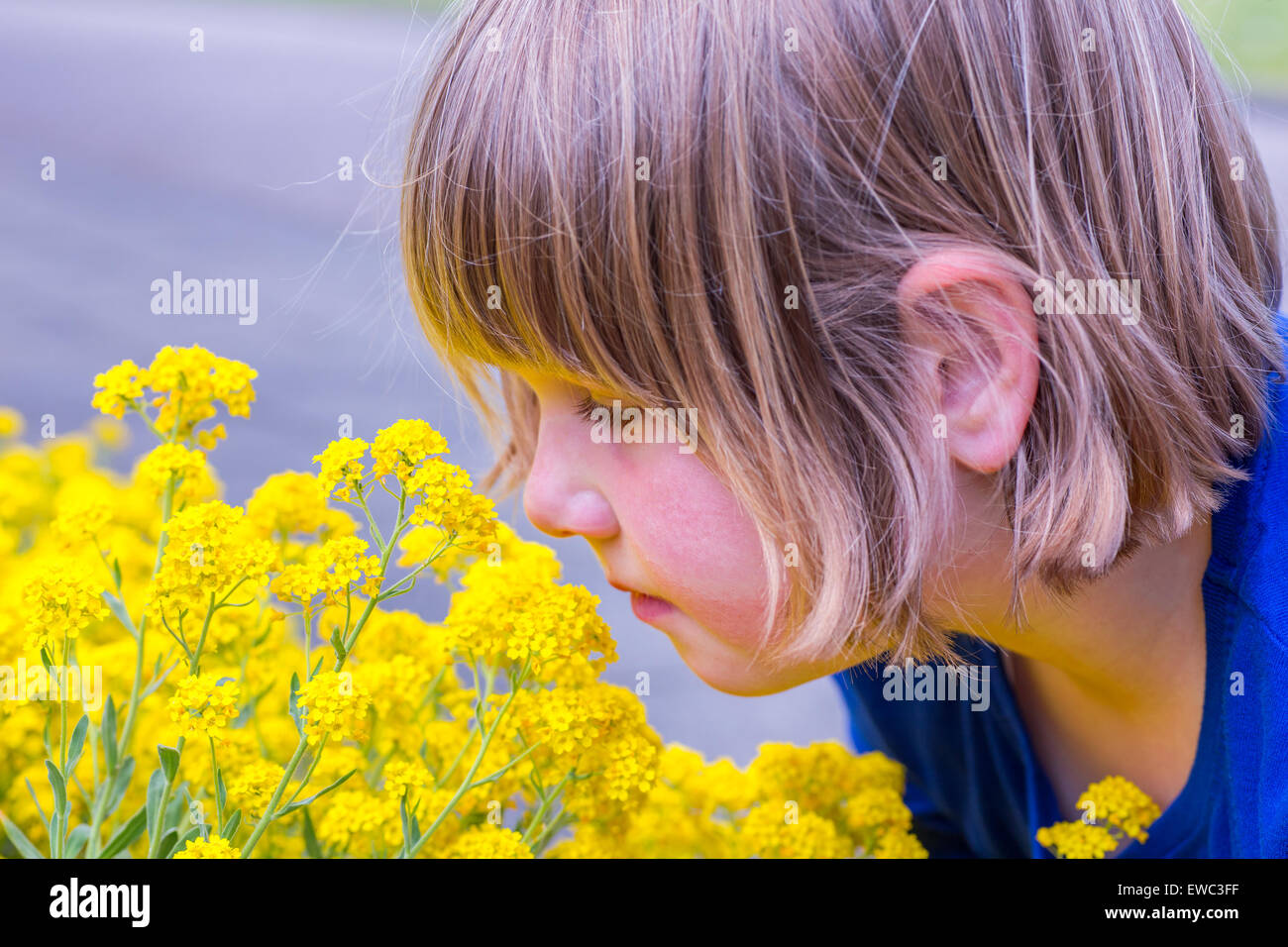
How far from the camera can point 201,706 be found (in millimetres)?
523

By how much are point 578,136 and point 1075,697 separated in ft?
2.28

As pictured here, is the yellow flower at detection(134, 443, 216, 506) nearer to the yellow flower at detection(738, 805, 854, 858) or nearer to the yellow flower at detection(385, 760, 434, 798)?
the yellow flower at detection(385, 760, 434, 798)

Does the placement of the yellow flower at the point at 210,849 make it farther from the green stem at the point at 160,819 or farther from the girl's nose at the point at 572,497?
the girl's nose at the point at 572,497

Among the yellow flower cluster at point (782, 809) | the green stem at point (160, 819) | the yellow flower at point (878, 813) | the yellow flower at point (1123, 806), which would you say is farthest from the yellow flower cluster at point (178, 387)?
the yellow flower at point (1123, 806)

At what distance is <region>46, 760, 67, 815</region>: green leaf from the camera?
533mm

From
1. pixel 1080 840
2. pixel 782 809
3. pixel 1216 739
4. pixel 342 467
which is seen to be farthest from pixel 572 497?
pixel 1216 739

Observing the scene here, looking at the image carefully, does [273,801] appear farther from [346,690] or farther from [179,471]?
[179,471]

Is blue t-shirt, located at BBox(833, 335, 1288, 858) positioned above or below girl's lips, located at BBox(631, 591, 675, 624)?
below

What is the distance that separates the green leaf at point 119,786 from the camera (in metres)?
0.59

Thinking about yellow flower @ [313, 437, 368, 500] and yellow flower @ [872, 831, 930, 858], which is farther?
yellow flower @ [872, 831, 930, 858]

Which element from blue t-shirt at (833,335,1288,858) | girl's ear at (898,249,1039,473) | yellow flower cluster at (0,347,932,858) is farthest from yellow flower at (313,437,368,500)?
blue t-shirt at (833,335,1288,858)

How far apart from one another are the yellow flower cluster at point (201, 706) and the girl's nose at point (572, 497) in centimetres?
23

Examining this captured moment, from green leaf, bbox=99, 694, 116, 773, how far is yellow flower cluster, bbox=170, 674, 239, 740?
0.29 ft

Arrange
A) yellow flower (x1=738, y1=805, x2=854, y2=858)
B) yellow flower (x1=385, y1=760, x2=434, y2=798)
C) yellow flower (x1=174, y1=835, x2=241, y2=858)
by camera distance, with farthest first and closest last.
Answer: yellow flower (x1=738, y1=805, x2=854, y2=858) → yellow flower (x1=385, y1=760, x2=434, y2=798) → yellow flower (x1=174, y1=835, x2=241, y2=858)
